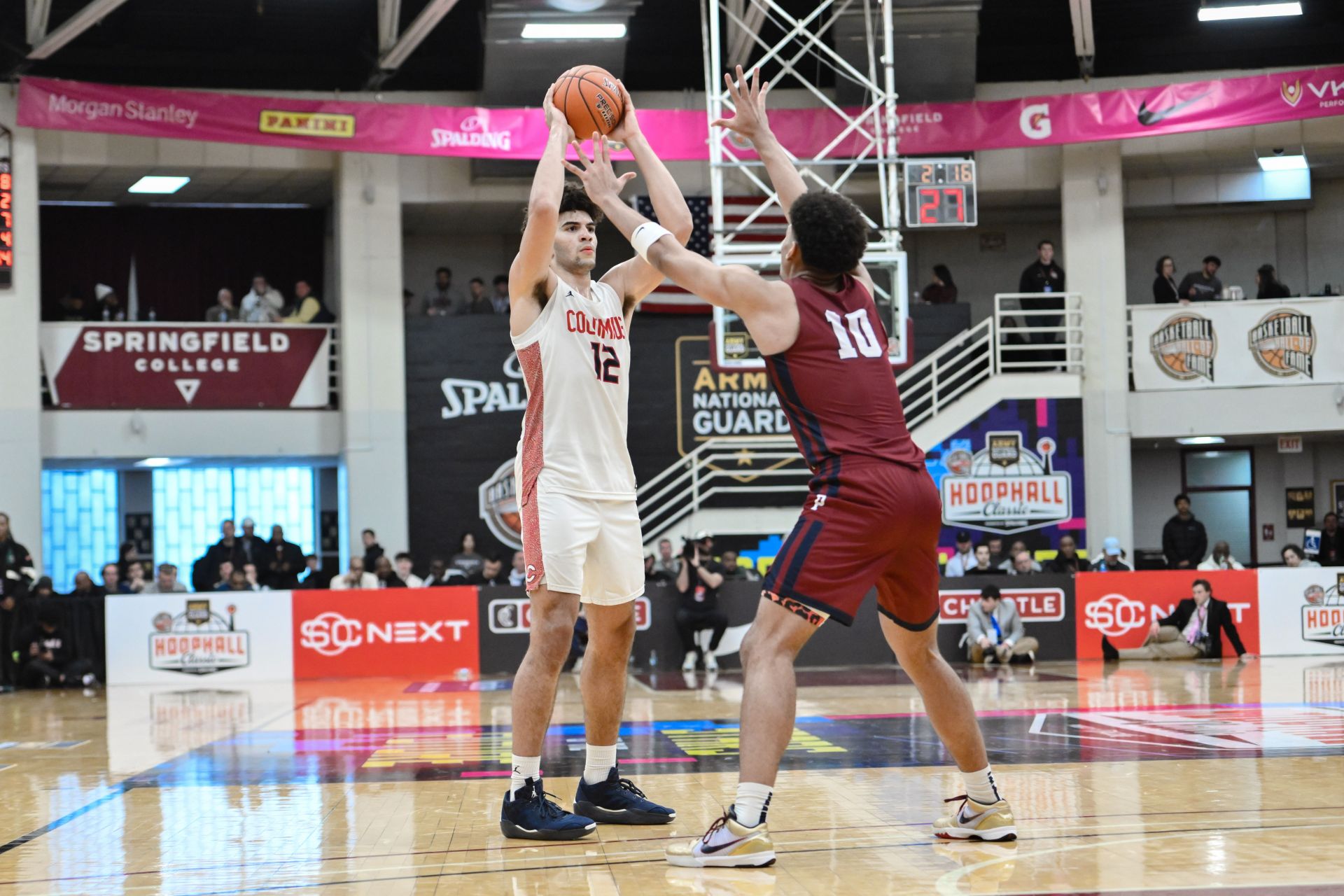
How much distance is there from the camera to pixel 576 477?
5398 millimetres

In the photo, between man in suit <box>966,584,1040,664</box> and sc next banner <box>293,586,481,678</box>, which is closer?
man in suit <box>966,584,1040,664</box>

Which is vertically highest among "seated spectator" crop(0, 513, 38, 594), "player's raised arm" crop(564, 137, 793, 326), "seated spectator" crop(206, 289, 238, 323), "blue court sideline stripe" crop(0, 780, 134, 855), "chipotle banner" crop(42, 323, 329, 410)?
"seated spectator" crop(206, 289, 238, 323)

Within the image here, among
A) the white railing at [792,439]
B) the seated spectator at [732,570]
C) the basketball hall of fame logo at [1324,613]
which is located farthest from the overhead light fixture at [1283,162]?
the seated spectator at [732,570]

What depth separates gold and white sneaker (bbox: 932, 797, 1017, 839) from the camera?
4750 millimetres

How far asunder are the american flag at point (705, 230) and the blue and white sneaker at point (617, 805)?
46.5 feet

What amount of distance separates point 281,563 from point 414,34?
7281 mm

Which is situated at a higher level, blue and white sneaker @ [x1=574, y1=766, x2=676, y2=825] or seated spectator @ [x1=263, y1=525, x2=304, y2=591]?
seated spectator @ [x1=263, y1=525, x2=304, y2=591]

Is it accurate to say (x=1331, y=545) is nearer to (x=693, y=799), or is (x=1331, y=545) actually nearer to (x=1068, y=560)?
(x=1068, y=560)

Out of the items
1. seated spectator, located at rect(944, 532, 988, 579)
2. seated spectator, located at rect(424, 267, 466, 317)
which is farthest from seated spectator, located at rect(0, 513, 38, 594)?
seated spectator, located at rect(944, 532, 988, 579)

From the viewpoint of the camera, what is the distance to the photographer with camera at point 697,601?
15.7 meters

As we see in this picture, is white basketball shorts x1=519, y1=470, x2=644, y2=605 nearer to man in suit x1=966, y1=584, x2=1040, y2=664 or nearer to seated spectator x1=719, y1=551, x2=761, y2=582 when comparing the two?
man in suit x1=966, y1=584, x2=1040, y2=664

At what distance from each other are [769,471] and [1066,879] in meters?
15.7

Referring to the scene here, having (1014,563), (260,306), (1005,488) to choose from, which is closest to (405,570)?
(260,306)

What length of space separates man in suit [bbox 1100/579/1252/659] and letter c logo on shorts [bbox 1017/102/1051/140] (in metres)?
7.30
